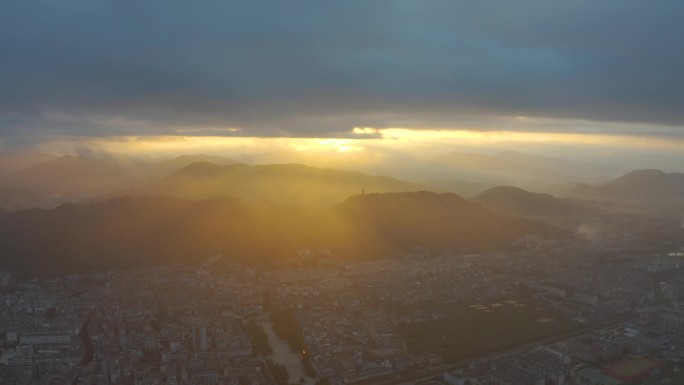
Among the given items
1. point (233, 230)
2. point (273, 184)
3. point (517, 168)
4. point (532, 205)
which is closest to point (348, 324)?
point (233, 230)

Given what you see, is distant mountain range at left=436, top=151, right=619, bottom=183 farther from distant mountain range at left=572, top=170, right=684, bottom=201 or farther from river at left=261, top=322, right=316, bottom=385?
river at left=261, top=322, right=316, bottom=385

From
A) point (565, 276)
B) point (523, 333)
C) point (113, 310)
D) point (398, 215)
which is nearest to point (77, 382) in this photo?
point (113, 310)

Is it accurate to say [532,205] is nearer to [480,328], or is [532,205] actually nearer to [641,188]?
[641,188]

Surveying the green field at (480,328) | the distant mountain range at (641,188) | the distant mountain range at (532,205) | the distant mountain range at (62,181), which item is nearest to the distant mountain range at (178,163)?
the distant mountain range at (62,181)

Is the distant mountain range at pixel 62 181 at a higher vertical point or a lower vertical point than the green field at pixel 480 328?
higher

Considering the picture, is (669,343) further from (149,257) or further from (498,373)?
(149,257)

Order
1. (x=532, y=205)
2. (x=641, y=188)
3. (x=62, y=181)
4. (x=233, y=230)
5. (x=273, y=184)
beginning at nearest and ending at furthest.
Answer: (x=233, y=230) → (x=532, y=205) → (x=273, y=184) → (x=62, y=181) → (x=641, y=188)

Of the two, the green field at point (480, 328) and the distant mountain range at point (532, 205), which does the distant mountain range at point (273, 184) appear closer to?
the distant mountain range at point (532, 205)
